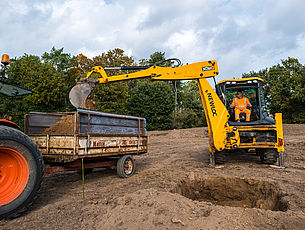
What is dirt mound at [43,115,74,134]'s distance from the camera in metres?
4.61

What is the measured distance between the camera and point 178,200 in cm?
384

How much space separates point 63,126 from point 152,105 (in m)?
17.4

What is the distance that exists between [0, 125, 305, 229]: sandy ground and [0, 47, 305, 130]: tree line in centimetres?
1289

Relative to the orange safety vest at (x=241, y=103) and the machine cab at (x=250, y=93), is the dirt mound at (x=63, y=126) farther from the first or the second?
the orange safety vest at (x=241, y=103)

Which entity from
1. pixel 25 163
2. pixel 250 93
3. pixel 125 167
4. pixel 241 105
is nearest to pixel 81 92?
pixel 125 167

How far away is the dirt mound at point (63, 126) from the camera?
15.1 ft

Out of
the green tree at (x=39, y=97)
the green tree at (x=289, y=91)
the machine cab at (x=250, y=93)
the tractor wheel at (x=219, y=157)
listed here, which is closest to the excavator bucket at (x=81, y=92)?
the machine cab at (x=250, y=93)

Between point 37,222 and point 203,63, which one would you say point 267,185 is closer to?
point 203,63

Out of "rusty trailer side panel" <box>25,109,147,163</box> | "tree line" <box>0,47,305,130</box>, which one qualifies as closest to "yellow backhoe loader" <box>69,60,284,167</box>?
"rusty trailer side panel" <box>25,109,147,163</box>

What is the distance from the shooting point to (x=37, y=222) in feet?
10.8

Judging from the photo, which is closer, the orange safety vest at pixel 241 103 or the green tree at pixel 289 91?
the orange safety vest at pixel 241 103

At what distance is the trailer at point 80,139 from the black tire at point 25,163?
0.83 m

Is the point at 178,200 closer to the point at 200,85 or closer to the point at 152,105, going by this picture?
the point at 200,85

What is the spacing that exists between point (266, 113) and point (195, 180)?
3.74 meters
